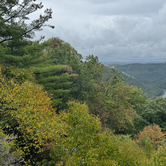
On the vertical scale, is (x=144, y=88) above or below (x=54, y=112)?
below

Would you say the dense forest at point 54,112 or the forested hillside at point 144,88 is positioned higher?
the dense forest at point 54,112

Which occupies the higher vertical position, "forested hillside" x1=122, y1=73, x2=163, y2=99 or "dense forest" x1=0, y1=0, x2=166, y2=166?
"dense forest" x1=0, y1=0, x2=166, y2=166

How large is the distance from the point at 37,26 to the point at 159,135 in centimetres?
3026

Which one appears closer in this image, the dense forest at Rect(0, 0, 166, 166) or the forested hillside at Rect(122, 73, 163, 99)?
the dense forest at Rect(0, 0, 166, 166)

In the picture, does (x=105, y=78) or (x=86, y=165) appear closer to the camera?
(x=86, y=165)

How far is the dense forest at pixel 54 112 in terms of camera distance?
25.8ft

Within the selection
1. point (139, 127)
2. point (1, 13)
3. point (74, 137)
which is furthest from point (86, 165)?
point (139, 127)

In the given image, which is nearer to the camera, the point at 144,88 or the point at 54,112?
the point at 54,112

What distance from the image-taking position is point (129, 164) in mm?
11312

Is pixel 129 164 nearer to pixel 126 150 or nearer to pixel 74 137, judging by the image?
pixel 126 150

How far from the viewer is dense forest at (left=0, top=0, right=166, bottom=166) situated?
7859mm

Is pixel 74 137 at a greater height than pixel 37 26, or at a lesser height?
lesser

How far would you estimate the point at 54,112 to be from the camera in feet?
39.2

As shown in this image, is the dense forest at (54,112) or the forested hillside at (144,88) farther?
the forested hillside at (144,88)
